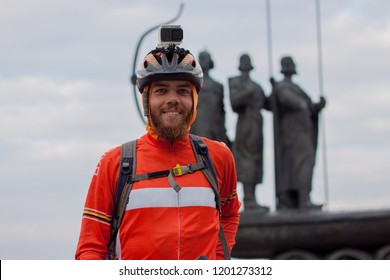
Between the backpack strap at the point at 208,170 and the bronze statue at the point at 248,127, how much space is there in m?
12.4

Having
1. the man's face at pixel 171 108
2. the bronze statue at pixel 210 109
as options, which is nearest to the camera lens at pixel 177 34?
the man's face at pixel 171 108

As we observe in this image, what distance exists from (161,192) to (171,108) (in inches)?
10.8

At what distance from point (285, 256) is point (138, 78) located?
12.5 m

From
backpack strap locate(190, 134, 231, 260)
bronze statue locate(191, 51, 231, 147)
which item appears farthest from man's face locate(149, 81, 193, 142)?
bronze statue locate(191, 51, 231, 147)

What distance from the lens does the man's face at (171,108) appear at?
141 inches

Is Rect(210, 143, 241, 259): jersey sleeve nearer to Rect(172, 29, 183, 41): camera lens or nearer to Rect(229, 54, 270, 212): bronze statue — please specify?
Rect(172, 29, 183, 41): camera lens

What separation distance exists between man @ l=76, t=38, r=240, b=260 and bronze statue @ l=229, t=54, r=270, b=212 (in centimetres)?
1250

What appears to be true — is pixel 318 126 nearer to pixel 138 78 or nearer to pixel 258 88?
pixel 258 88

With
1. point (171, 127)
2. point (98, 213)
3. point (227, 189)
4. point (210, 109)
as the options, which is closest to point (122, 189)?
point (98, 213)

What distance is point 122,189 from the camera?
3568 millimetres
